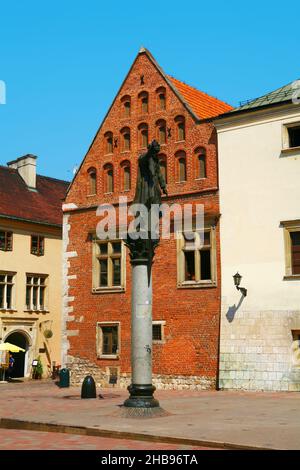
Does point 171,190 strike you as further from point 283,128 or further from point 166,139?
point 283,128

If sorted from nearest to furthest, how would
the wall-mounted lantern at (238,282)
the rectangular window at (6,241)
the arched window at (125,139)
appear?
the wall-mounted lantern at (238,282), the arched window at (125,139), the rectangular window at (6,241)

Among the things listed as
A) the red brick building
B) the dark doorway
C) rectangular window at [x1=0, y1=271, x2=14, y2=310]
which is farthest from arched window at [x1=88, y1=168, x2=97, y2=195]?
the dark doorway

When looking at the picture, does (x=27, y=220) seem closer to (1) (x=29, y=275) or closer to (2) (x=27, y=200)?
(2) (x=27, y=200)

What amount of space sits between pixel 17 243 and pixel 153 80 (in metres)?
16.9

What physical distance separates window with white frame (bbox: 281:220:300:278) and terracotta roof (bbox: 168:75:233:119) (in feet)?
20.4

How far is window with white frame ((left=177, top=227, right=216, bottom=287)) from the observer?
2339 cm

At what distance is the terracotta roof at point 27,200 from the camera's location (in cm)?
4016

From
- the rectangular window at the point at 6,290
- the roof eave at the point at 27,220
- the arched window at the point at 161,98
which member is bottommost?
the rectangular window at the point at 6,290

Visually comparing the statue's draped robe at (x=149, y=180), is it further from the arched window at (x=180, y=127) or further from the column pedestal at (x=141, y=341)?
the arched window at (x=180, y=127)

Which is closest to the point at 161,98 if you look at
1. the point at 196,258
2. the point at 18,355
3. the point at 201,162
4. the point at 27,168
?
the point at 201,162

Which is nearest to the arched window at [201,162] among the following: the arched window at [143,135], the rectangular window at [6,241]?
the arched window at [143,135]

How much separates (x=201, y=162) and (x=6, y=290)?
1848cm

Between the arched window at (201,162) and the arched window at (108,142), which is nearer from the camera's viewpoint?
the arched window at (201,162)

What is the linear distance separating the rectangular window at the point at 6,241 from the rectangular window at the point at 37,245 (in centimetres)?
194
